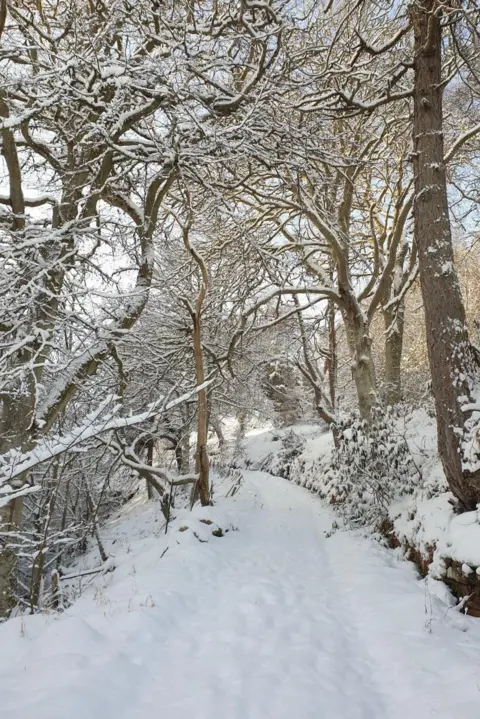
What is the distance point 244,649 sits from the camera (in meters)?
3.31

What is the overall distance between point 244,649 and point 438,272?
4.29 metres

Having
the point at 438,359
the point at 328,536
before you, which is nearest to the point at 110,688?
the point at 438,359

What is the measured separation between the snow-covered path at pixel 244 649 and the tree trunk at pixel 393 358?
16.7 ft

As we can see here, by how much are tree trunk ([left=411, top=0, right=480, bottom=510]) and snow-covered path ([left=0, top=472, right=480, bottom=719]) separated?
1.55 meters

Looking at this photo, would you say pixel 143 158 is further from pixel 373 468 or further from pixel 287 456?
pixel 287 456

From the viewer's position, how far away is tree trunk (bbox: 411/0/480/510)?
444 centimetres

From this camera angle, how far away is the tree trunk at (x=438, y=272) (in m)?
4.44

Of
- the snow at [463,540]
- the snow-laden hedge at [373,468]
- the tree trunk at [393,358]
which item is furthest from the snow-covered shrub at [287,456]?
the snow at [463,540]

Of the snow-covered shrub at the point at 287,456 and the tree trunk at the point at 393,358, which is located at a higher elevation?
the tree trunk at the point at 393,358

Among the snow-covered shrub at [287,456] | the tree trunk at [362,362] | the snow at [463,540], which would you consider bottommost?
the snow-covered shrub at [287,456]

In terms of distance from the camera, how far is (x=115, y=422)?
2344 millimetres

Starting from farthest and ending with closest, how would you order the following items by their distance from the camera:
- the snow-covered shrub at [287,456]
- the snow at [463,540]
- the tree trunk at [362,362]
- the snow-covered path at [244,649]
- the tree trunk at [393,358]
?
1. the snow-covered shrub at [287,456]
2. the tree trunk at [393,358]
3. the tree trunk at [362,362]
4. the snow at [463,540]
5. the snow-covered path at [244,649]

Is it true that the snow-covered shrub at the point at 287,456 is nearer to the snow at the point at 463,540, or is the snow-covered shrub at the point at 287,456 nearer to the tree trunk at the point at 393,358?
the tree trunk at the point at 393,358

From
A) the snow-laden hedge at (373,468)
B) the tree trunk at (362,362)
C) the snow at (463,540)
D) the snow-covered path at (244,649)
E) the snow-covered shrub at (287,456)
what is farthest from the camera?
the snow-covered shrub at (287,456)
